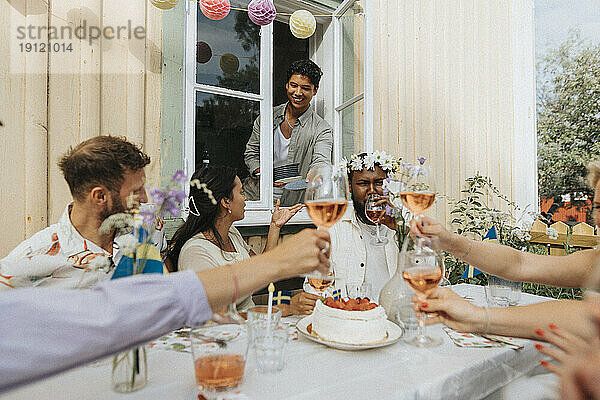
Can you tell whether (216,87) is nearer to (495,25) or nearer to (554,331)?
(554,331)

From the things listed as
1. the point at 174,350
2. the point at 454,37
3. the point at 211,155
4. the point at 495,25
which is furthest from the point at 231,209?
the point at 495,25

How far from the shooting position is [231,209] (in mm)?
1993

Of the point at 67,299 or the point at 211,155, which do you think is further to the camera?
the point at 211,155

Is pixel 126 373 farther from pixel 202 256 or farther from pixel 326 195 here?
pixel 202 256

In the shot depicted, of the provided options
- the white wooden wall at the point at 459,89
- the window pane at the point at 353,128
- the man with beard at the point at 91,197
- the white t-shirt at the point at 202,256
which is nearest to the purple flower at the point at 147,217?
the man with beard at the point at 91,197

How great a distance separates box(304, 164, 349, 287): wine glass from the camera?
3.12ft

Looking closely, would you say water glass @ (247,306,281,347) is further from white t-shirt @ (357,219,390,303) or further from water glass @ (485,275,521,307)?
white t-shirt @ (357,219,390,303)

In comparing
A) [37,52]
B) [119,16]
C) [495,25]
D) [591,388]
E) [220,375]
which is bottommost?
[220,375]

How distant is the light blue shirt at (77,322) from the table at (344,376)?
11.5 inches

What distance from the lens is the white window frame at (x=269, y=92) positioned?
7.25ft

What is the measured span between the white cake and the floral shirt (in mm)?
523

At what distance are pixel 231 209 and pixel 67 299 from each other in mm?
1396

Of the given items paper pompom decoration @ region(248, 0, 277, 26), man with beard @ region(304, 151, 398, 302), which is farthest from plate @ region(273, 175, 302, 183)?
paper pompom decoration @ region(248, 0, 277, 26)

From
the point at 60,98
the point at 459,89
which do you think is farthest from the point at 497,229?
the point at 459,89
